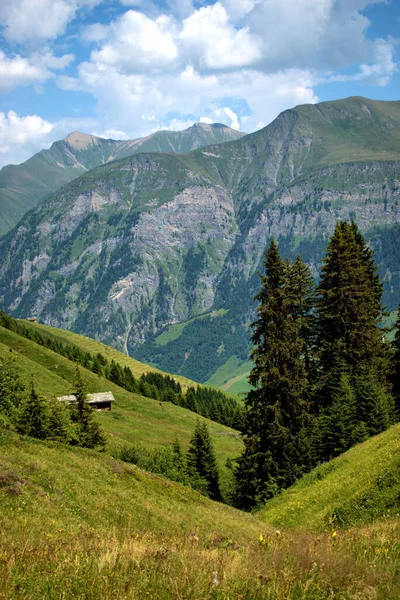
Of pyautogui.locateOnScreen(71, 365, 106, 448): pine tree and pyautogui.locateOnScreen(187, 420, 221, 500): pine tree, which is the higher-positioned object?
pyautogui.locateOnScreen(71, 365, 106, 448): pine tree

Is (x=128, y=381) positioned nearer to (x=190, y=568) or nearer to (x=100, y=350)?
(x=100, y=350)

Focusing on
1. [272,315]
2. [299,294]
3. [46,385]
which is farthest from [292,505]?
[46,385]

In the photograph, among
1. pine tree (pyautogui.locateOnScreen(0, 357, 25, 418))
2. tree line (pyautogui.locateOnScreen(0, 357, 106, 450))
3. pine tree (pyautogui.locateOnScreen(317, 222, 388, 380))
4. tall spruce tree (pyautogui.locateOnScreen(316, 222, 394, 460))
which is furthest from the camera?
pine tree (pyautogui.locateOnScreen(0, 357, 25, 418))

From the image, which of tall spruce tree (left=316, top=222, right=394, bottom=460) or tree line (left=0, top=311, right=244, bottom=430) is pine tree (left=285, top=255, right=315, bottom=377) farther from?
tree line (left=0, top=311, right=244, bottom=430)

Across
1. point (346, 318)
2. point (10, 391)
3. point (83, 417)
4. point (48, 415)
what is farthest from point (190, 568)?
point (10, 391)

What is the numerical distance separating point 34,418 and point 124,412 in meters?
43.7

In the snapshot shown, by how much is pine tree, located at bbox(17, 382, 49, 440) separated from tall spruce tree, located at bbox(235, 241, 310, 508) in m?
16.3

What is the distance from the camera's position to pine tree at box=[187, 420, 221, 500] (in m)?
49.3

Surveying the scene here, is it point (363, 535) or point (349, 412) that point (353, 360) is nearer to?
point (349, 412)

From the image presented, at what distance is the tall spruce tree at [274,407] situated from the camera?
3662 centimetres

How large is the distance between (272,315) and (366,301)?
42.7ft

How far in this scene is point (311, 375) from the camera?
148 ft

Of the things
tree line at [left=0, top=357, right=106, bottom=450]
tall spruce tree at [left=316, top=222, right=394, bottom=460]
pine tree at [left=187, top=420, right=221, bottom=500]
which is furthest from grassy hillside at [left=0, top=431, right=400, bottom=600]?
pine tree at [left=187, top=420, right=221, bottom=500]

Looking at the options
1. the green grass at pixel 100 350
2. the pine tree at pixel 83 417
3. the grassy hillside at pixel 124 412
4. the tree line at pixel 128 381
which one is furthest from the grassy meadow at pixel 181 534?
the green grass at pixel 100 350
